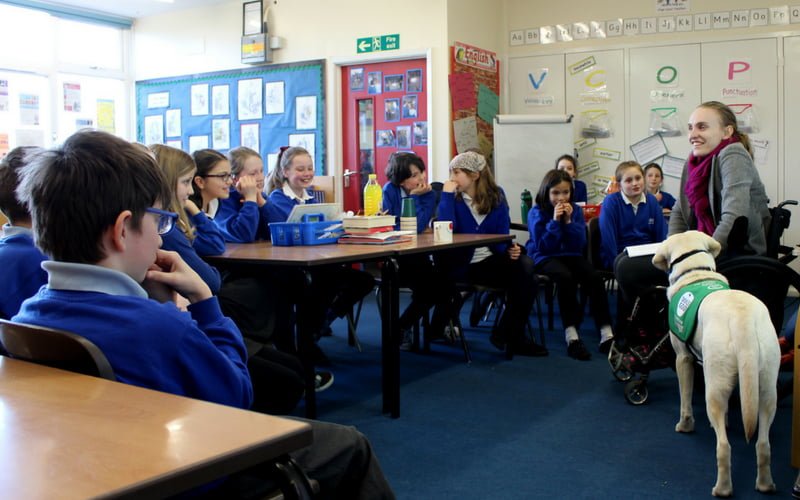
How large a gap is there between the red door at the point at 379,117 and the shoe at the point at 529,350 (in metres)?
3.03

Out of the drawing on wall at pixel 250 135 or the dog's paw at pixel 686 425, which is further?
the drawing on wall at pixel 250 135

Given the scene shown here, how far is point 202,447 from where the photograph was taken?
2.38 ft

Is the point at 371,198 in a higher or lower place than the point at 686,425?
higher

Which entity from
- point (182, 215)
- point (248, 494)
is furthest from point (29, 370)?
point (182, 215)

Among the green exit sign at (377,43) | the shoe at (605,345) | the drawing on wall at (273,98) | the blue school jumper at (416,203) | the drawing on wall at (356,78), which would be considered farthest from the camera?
the drawing on wall at (273,98)

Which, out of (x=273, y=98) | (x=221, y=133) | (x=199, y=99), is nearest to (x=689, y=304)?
(x=273, y=98)

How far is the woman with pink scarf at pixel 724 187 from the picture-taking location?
305 cm

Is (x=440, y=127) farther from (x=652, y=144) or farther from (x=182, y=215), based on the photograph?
(x=182, y=215)

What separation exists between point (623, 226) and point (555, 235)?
53 centimetres

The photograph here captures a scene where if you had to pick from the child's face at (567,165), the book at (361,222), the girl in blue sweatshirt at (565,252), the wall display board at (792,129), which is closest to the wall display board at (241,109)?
the child's face at (567,165)

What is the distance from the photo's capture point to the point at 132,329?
1.04 metres

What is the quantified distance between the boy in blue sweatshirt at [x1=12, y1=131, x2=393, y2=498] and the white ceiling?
7235mm

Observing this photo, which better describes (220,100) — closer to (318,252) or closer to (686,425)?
(318,252)

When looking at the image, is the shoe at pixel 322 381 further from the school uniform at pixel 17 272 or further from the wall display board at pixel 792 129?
the wall display board at pixel 792 129
